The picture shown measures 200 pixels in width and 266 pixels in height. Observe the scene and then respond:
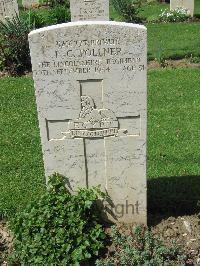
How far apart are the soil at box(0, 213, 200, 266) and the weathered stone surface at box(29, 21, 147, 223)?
295 millimetres

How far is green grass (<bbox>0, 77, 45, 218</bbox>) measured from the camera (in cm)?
549

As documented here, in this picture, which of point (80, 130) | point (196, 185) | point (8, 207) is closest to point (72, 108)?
point (80, 130)

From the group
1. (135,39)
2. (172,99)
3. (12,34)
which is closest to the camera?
(135,39)

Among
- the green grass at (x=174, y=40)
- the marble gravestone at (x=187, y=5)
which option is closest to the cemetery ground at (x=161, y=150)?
the green grass at (x=174, y=40)

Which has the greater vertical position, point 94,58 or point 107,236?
point 94,58

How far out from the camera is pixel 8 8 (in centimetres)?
1223

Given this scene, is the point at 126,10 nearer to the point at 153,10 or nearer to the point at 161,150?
the point at 153,10

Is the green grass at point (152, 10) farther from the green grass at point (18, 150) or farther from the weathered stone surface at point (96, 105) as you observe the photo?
the weathered stone surface at point (96, 105)

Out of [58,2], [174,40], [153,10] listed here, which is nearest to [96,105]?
[174,40]

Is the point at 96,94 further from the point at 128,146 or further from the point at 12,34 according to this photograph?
the point at 12,34

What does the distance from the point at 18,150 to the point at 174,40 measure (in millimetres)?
6755

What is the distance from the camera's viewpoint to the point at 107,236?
14.8 ft

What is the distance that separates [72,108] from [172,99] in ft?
14.2

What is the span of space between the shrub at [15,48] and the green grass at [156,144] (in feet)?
2.16
